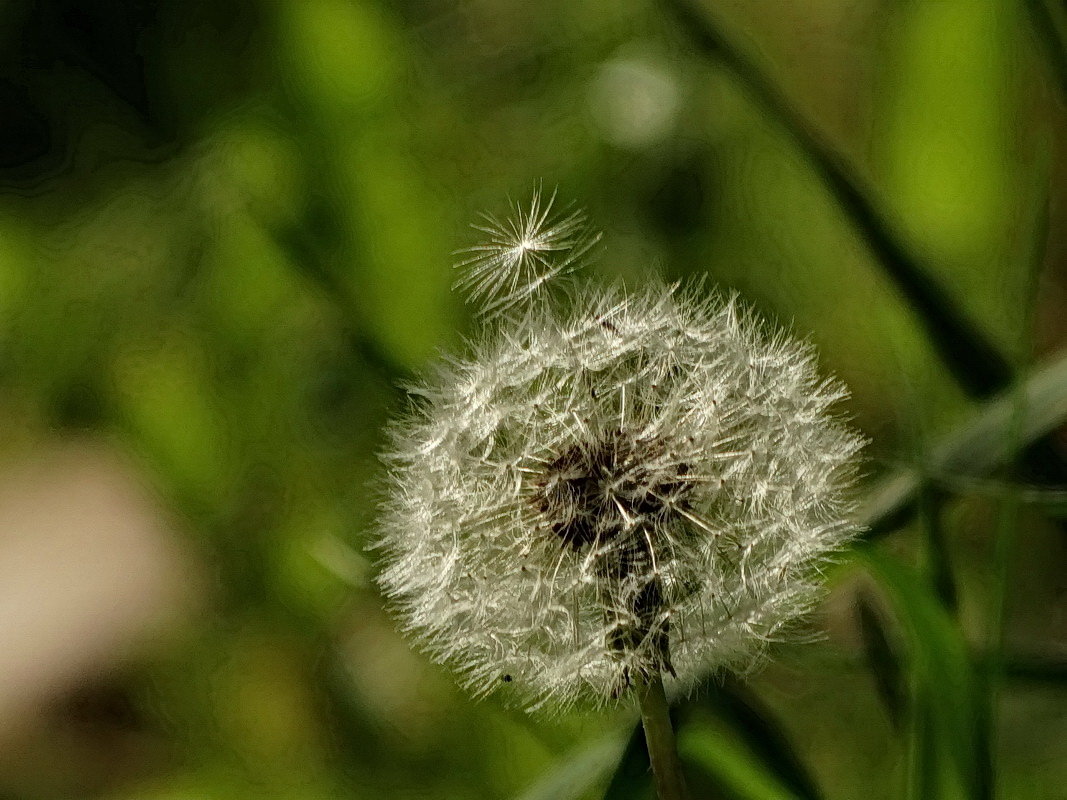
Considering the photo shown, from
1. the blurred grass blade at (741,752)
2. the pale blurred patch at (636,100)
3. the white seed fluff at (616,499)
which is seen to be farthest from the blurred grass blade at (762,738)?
the pale blurred patch at (636,100)

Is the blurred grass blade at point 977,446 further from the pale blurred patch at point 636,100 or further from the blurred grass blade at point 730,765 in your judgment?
the pale blurred patch at point 636,100

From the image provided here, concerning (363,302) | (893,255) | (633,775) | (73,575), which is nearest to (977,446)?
(893,255)

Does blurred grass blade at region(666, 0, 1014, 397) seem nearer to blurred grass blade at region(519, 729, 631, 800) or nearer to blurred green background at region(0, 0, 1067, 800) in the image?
blurred green background at region(0, 0, 1067, 800)

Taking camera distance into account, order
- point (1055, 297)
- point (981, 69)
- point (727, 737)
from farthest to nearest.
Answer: point (1055, 297) < point (981, 69) < point (727, 737)

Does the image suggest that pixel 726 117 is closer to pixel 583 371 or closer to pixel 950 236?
pixel 950 236

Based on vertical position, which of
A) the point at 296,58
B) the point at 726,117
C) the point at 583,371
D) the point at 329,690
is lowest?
the point at 329,690

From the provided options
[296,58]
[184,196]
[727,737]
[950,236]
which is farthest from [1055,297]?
[184,196]

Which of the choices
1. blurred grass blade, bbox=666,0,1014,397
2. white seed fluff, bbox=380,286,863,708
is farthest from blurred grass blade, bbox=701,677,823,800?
blurred grass blade, bbox=666,0,1014,397
